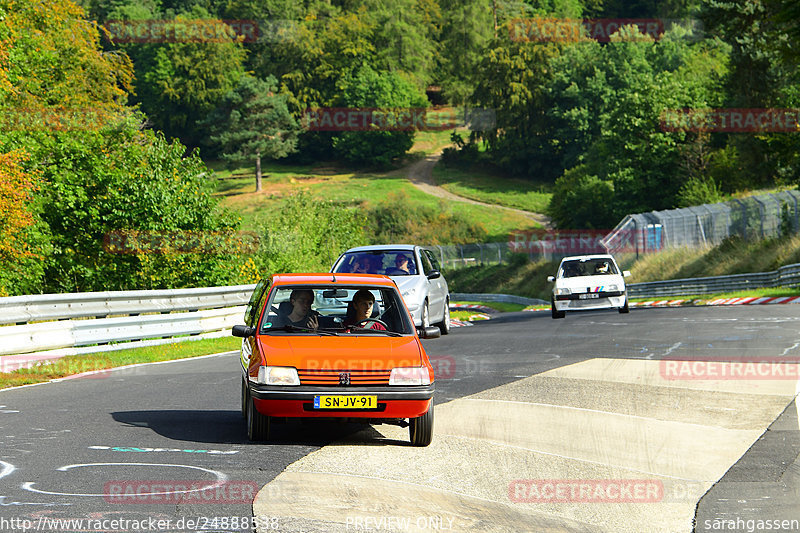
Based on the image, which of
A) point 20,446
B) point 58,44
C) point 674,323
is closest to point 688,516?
point 20,446

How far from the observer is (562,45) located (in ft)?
409

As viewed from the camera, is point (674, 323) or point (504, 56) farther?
point (504, 56)

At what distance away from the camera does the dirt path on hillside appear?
103 meters

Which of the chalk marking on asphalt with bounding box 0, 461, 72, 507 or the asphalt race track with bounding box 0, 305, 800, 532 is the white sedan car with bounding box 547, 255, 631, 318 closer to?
the asphalt race track with bounding box 0, 305, 800, 532

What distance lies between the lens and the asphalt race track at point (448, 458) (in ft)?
20.6

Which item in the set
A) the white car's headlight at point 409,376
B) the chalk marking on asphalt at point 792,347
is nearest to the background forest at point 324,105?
the chalk marking on asphalt at point 792,347

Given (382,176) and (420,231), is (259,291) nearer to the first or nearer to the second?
(420,231)

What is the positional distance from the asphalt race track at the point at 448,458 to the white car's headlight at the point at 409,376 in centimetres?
58

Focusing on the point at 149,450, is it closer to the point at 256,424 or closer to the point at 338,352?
the point at 256,424

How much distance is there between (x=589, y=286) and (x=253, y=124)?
101798mm

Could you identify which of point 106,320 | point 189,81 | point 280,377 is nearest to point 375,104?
point 189,81

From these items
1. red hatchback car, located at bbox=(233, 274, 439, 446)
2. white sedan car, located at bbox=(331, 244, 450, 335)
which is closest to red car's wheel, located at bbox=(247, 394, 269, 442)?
red hatchback car, located at bbox=(233, 274, 439, 446)

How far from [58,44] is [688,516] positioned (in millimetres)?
42585

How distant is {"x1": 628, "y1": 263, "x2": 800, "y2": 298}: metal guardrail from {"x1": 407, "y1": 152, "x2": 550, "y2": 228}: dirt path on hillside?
53983mm
